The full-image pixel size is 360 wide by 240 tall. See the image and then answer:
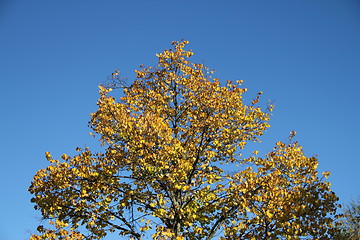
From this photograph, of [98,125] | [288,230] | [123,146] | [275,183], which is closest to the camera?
[288,230]

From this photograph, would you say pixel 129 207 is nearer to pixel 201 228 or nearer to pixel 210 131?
pixel 201 228

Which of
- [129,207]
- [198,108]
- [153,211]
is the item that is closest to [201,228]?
[153,211]

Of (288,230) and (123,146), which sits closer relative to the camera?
(288,230)

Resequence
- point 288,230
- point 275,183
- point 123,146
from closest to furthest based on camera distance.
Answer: point 288,230 < point 275,183 < point 123,146

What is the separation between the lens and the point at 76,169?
15.1 metres

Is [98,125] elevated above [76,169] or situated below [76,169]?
above

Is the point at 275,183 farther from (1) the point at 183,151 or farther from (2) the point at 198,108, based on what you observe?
(2) the point at 198,108

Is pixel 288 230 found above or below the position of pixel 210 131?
below

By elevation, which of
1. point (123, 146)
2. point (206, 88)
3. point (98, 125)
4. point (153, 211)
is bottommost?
point (153, 211)

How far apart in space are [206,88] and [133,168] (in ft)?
16.7

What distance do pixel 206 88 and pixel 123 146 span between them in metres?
4.72

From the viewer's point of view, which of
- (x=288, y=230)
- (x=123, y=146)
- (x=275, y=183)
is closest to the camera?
(x=288, y=230)

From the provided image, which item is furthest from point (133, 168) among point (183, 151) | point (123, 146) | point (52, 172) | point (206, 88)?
point (206, 88)

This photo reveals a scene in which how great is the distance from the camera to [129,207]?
49.5 ft
